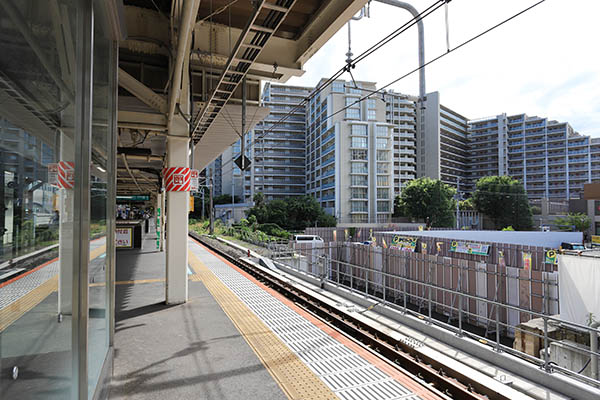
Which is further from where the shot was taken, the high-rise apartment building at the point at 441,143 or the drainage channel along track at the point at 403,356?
the high-rise apartment building at the point at 441,143


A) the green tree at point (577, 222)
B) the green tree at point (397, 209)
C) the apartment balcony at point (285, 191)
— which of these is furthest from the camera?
the apartment balcony at point (285, 191)

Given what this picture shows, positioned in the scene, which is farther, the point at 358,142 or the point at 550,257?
the point at 358,142

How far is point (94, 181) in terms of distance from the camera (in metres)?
2.95

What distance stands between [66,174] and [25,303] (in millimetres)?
909

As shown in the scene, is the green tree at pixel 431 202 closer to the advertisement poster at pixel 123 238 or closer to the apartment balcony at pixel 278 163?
the apartment balcony at pixel 278 163

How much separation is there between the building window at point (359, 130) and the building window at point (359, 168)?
5.05 meters

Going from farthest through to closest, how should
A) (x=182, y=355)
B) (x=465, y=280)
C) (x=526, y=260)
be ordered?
(x=526, y=260)
(x=465, y=280)
(x=182, y=355)

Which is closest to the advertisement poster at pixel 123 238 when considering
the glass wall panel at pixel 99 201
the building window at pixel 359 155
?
the glass wall panel at pixel 99 201

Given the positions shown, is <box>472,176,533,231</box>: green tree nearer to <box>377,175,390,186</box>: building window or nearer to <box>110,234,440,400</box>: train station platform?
<box>377,175,390,186</box>: building window

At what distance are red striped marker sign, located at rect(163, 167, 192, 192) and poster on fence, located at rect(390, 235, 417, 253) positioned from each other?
49.0 ft

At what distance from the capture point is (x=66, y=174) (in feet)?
6.50

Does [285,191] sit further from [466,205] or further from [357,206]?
[466,205]

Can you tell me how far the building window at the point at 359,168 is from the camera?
58562mm

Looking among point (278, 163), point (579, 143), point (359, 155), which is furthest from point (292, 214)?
point (579, 143)
